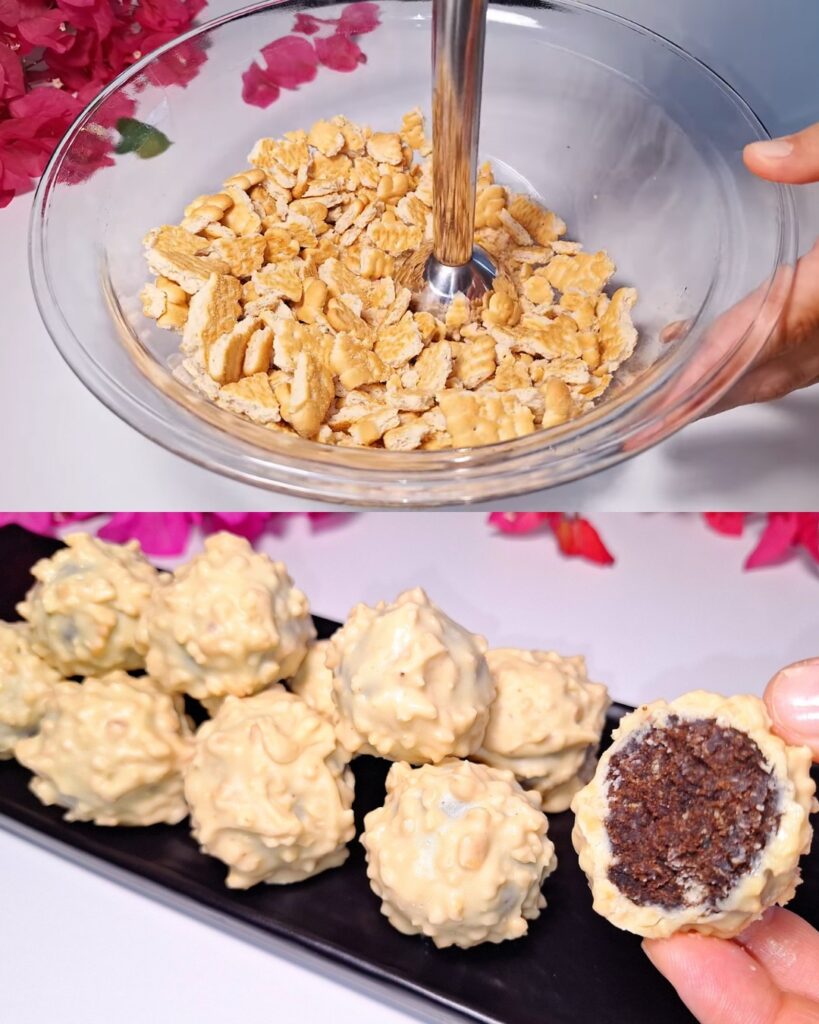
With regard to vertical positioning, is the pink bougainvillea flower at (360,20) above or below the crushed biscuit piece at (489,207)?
above

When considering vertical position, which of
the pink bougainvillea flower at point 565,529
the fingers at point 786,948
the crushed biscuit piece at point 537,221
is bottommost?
the fingers at point 786,948

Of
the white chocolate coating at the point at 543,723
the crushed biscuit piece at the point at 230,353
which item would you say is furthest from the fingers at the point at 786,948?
the crushed biscuit piece at the point at 230,353

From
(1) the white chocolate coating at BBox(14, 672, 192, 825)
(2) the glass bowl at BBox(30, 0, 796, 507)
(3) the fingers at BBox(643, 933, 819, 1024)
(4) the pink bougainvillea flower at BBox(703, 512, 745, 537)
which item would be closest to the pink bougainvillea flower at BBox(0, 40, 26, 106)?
(2) the glass bowl at BBox(30, 0, 796, 507)

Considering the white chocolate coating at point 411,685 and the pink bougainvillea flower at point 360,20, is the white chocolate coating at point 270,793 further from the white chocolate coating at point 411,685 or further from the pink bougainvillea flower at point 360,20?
the pink bougainvillea flower at point 360,20

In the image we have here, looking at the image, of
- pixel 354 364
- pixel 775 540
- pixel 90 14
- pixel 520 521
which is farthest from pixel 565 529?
pixel 90 14

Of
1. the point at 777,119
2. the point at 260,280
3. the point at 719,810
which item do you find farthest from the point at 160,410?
the point at 777,119

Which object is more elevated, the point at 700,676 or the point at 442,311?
the point at 442,311

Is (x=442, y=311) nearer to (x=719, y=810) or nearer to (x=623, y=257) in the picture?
(x=623, y=257)
